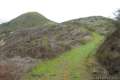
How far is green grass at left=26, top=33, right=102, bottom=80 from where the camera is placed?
27.1 meters

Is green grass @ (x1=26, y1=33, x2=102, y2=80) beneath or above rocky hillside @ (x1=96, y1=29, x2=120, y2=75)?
beneath

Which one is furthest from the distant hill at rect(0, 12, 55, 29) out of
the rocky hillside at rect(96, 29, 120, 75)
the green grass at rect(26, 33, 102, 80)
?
the rocky hillside at rect(96, 29, 120, 75)

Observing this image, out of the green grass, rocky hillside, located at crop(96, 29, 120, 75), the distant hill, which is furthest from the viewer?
the distant hill

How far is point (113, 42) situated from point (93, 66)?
11.2 ft

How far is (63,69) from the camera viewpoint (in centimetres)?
3005

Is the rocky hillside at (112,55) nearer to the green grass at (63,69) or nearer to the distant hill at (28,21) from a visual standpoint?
the green grass at (63,69)

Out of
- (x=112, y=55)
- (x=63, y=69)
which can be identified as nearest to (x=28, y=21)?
(x=63, y=69)

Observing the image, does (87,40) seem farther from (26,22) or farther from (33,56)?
(26,22)

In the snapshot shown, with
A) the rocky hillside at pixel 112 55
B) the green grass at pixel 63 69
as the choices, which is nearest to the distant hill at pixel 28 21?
the green grass at pixel 63 69

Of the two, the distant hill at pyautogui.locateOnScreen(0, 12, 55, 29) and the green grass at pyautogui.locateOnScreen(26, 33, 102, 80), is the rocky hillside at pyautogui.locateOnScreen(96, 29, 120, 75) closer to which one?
the green grass at pyautogui.locateOnScreen(26, 33, 102, 80)

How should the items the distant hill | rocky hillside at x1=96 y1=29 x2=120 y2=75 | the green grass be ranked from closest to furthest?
1. rocky hillside at x1=96 y1=29 x2=120 y2=75
2. the green grass
3. the distant hill

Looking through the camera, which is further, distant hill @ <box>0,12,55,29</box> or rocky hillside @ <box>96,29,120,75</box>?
distant hill @ <box>0,12,55,29</box>

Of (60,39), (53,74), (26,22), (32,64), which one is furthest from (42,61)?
(26,22)

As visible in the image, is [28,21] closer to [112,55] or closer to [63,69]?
[63,69]
